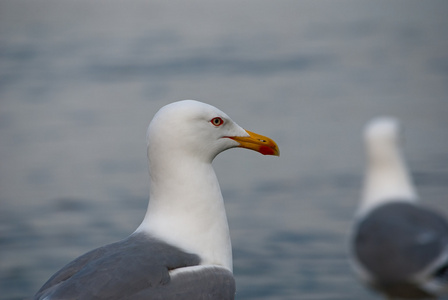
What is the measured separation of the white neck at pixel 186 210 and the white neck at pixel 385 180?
138 inches

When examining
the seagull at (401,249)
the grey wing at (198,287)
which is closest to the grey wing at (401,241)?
the seagull at (401,249)

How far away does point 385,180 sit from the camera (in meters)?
7.26

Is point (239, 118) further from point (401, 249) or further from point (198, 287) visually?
point (198, 287)

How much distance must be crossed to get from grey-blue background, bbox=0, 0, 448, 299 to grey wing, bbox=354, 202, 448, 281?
1.15ft

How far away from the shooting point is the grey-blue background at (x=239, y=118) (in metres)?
7.49

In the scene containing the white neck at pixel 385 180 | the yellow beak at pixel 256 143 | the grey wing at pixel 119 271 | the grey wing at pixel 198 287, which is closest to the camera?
the grey wing at pixel 119 271

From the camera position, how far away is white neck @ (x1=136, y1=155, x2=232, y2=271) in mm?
3535

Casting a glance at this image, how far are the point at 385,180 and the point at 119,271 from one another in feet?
14.5

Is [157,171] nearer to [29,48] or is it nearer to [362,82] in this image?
[362,82]

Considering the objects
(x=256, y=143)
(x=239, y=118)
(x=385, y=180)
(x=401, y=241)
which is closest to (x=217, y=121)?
(x=256, y=143)

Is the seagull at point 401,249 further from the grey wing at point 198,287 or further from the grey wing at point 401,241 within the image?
the grey wing at point 198,287

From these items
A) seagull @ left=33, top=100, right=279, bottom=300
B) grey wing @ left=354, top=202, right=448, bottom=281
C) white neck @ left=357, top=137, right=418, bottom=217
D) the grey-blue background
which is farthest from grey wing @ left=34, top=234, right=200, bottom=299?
white neck @ left=357, top=137, right=418, bottom=217

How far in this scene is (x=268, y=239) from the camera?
7562mm

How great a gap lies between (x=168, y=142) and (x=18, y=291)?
3733mm
